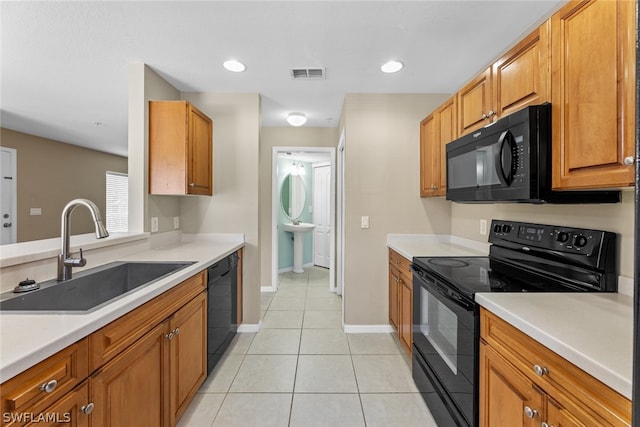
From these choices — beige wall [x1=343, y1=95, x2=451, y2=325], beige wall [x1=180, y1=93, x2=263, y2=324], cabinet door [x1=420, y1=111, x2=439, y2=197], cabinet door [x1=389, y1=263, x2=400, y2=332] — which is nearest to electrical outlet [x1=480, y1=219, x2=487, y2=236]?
cabinet door [x1=420, y1=111, x2=439, y2=197]

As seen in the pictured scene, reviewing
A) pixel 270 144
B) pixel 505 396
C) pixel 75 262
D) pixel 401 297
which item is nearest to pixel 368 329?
pixel 401 297

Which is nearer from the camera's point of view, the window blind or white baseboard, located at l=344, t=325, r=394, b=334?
white baseboard, located at l=344, t=325, r=394, b=334

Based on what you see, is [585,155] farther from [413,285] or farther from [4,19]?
[4,19]

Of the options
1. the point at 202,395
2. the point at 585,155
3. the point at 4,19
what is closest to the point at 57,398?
the point at 202,395

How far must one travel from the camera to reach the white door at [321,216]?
566cm

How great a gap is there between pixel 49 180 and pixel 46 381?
635 cm

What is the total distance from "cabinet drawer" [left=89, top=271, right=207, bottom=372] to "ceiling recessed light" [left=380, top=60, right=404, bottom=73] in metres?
2.19

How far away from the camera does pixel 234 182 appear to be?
2.87 m

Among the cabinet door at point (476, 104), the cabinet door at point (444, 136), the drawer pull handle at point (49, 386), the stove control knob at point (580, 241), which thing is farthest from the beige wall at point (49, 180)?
the stove control knob at point (580, 241)

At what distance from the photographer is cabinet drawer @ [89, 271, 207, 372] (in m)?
0.96

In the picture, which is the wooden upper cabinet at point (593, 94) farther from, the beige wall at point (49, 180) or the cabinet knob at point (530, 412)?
the beige wall at point (49, 180)

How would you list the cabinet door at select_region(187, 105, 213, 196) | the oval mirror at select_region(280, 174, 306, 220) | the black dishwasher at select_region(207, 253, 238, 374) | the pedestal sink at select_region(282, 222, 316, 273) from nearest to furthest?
the black dishwasher at select_region(207, 253, 238, 374) → the cabinet door at select_region(187, 105, 213, 196) → the pedestal sink at select_region(282, 222, 316, 273) → the oval mirror at select_region(280, 174, 306, 220)

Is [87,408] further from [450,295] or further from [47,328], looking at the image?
[450,295]

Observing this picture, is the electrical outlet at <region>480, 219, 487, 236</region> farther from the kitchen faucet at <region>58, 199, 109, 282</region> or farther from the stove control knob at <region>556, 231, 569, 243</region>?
the kitchen faucet at <region>58, 199, 109, 282</region>
